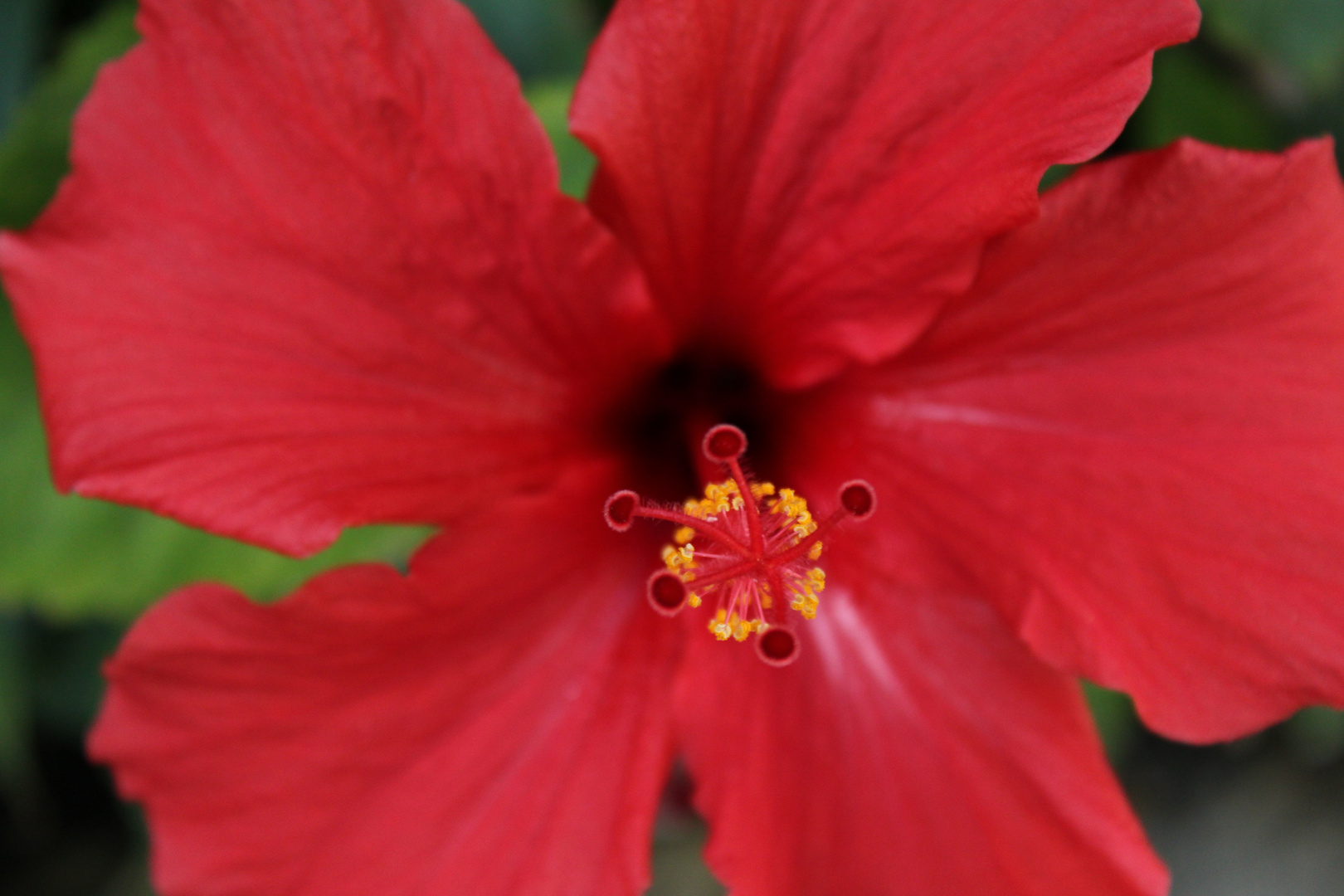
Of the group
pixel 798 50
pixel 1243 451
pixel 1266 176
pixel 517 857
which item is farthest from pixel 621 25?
pixel 517 857

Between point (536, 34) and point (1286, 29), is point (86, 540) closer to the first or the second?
point (536, 34)

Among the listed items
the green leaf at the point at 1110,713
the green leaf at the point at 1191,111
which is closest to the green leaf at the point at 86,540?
the green leaf at the point at 1110,713

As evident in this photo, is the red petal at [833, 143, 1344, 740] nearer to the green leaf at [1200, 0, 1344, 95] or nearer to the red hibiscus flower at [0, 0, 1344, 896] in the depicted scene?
the red hibiscus flower at [0, 0, 1344, 896]

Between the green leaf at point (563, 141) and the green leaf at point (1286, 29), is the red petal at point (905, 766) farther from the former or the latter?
the green leaf at point (1286, 29)

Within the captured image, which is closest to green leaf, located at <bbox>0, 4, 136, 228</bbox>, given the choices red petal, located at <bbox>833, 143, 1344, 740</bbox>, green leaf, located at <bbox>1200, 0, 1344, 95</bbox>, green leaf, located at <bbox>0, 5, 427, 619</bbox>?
green leaf, located at <bbox>0, 5, 427, 619</bbox>

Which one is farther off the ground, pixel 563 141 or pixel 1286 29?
pixel 1286 29

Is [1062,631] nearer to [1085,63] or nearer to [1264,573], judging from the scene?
[1264,573]

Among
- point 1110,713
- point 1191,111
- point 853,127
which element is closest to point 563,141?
point 853,127
